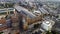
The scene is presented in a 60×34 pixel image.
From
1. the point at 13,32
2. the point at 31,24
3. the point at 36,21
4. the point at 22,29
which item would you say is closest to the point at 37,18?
the point at 36,21

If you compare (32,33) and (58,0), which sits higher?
(58,0)

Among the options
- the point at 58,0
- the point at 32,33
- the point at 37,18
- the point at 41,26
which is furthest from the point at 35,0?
the point at 32,33

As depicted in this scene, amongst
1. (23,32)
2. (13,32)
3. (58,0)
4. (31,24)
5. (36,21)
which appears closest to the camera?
(13,32)

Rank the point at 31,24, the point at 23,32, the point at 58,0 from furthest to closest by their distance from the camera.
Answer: the point at 58,0
the point at 31,24
the point at 23,32

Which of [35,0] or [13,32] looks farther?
[35,0]

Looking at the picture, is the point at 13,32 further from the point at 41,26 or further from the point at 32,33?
the point at 41,26

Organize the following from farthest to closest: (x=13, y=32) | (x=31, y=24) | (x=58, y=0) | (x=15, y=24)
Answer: (x=58, y=0) < (x=31, y=24) < (x=15, y=24) < (x=13, y=32)

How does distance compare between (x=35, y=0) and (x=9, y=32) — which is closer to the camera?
(x=9, y=32)

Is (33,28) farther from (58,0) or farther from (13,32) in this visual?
(58,0)

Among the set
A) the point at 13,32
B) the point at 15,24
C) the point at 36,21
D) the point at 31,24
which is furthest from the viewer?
the point at 36,21
